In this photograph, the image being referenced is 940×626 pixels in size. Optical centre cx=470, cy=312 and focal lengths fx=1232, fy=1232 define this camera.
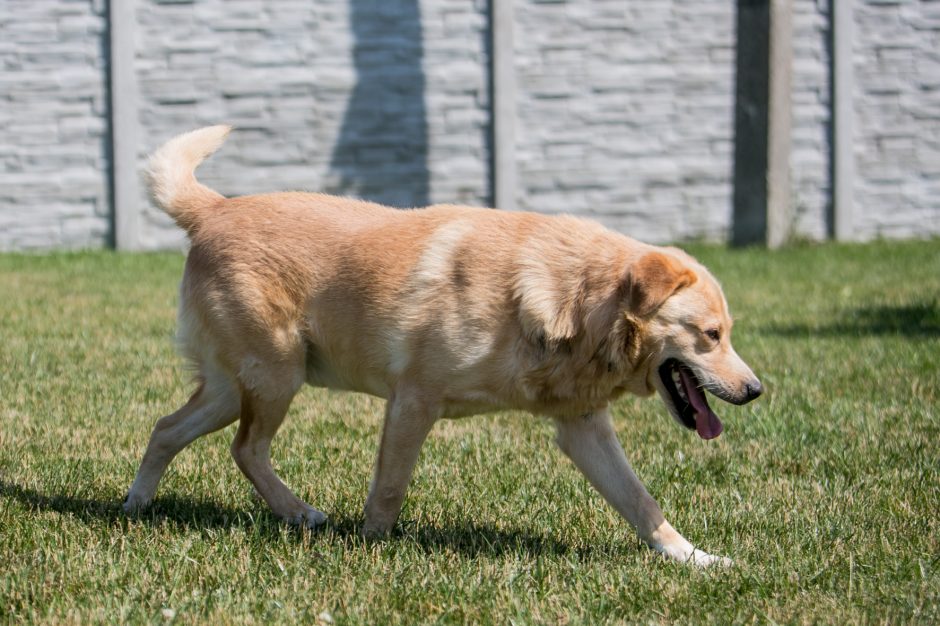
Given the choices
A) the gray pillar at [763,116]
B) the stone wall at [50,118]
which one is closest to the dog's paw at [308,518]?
the stone wall at [50,118]

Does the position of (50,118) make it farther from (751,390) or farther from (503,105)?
(751,390)

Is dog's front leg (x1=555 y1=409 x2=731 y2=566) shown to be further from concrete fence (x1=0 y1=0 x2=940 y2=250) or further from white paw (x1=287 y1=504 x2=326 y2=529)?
concrete fence (x1=0 y1=0 x2=940 y2=250)

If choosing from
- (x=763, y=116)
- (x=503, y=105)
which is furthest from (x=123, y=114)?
(x=763, y=116)

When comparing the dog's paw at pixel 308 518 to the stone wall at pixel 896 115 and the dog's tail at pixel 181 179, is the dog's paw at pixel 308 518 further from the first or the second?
the stone wall at pixel 896 115

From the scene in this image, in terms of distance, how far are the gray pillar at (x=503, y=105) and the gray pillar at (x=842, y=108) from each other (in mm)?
3444

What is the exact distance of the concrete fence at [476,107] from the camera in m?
11.9

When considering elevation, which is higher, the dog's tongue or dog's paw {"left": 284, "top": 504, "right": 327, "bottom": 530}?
the dog's tongue

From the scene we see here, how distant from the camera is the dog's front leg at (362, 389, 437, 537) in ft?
12.8

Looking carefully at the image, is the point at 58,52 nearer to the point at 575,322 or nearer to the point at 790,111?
the point at 790,111

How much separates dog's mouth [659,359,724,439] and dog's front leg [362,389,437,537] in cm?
75

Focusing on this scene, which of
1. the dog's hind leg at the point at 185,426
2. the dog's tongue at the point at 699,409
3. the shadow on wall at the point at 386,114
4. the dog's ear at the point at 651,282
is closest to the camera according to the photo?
the dog's ear at the point at 651,282

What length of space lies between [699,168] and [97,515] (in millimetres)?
9659

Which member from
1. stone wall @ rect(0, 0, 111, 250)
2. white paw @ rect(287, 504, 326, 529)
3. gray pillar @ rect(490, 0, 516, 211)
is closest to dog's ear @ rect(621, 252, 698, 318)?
white paw @ rect(287, 504, 326, 529)

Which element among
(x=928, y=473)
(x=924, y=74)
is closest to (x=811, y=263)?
(x=924, y=74)
